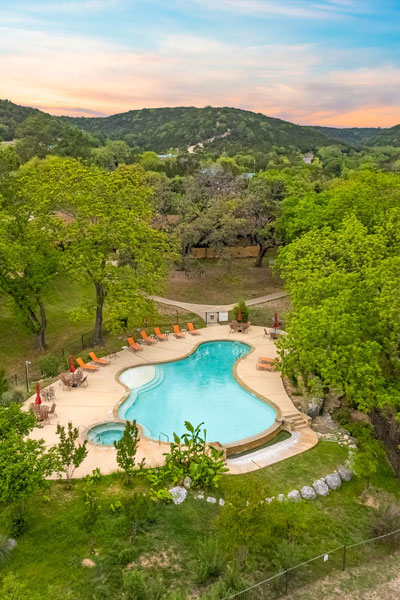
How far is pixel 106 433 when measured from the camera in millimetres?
16906

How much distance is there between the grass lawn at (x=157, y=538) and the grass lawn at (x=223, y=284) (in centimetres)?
2142

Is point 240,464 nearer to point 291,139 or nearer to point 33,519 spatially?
point 33,519

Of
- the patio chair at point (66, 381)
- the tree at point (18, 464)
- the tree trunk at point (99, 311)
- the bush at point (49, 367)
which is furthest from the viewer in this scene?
the tree trunk at point (99, 311)

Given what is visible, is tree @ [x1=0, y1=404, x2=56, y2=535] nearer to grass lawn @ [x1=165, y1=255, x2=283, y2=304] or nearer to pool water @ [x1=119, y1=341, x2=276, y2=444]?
pool water @ [x1=119, y1=341, x2=276, y2=444]

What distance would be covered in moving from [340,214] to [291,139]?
142099mm

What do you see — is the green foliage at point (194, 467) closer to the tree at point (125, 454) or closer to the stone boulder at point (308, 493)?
the tree at point (125, 454)

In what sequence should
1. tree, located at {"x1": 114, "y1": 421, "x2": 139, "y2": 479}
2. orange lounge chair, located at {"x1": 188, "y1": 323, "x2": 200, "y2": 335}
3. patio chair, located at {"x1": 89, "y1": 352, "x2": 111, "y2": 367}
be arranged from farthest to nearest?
orange lounge chair, located at {"x1": 188, "y1": 323, "x2": 200, "y2": 335} → patio chair, located at {"x1": 89, "y1": 352, "x2": 111, "y2": 367} → tree, located at {"x1": 114, "y1": 421, "x2": 139, "y2": 479}

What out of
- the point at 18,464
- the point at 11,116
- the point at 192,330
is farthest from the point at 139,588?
the point at 11,116

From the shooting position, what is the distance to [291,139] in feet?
529

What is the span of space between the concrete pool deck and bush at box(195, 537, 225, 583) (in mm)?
4024

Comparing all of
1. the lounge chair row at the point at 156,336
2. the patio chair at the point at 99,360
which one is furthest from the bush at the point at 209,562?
the lounge chair row at the point at 156,336

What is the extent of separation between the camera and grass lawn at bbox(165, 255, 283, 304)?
34719 millimetres

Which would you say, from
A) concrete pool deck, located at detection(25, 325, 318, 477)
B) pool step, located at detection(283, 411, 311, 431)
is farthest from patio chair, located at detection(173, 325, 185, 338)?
pool step, located at detection(283, 411, 311, 431)

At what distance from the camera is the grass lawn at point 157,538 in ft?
32.7
